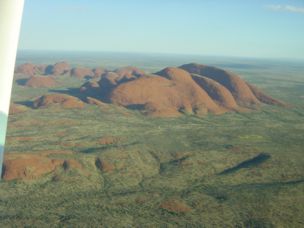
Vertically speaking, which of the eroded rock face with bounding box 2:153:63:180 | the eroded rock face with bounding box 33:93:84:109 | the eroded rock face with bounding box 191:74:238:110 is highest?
the eroded rock face with bounding box 191:74:238:110

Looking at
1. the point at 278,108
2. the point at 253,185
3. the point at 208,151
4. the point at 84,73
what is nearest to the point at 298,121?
the point at 278,108

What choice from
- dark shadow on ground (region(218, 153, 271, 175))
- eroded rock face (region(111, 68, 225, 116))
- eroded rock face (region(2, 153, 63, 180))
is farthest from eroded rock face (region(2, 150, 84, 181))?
eroded rock face (region(111, 68, 225, 116))

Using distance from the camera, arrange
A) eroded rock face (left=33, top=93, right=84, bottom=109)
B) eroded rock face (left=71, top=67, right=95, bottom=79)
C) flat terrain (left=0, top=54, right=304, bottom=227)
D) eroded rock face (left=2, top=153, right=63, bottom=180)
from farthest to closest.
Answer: eroded rock face (left=71, top=67, right=95, bottom=79) < eroded rock face (left=33, top=93, right=84, bottom=109) < eroded rock face (left=2, top=153, right=63, bottom=180) < flat terrain (left=0, top=54, right=304, bottom=227)

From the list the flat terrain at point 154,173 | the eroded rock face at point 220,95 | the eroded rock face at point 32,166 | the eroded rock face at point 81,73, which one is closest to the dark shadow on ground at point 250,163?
the flat terrain at point 154,173

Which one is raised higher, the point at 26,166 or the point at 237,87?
the point at 237,87

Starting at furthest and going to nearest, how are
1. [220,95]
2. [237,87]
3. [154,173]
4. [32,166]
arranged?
[237,87] → [220,95] → [154,173] → [32,166]

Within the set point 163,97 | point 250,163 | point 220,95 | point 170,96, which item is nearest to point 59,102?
point 163,97

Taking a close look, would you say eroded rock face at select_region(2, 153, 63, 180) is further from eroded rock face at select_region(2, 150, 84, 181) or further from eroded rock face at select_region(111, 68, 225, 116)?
eroded rock face at select_region(111, 68, 225, 116)

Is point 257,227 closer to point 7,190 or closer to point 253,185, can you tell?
point 253,185

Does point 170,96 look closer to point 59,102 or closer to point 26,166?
point 59,102
